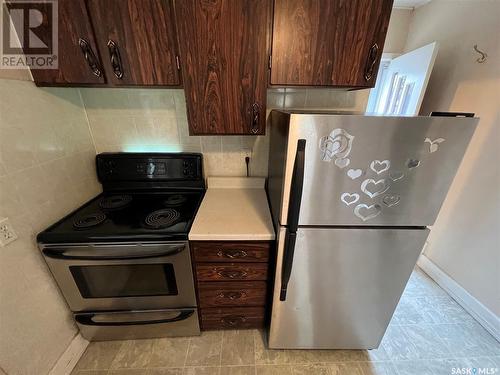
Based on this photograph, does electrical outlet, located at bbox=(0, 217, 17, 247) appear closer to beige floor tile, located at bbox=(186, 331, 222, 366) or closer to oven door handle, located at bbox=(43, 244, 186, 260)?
oven door handle, located at bbox=(43, 244, 186, 260)

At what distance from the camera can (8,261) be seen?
2.95 feet

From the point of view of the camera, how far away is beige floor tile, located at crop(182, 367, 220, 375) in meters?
1.21

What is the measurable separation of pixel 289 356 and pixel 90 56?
2.08 m

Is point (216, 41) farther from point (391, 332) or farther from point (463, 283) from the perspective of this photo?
point (463, 283)

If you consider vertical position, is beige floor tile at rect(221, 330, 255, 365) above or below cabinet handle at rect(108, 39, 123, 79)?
below

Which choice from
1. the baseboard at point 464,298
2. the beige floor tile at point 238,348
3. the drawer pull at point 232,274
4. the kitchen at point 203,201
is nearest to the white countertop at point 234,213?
the kitchen at point 203,201

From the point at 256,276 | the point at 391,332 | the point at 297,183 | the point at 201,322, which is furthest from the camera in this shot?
the point at 391,332

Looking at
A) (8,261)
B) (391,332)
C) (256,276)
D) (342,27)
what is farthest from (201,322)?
(342,27)

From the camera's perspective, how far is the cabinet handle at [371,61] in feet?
3.16

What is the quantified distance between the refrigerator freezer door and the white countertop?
0.24m

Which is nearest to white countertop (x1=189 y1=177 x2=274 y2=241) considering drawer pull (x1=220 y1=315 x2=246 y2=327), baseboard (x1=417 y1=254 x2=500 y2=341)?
drawer pull (x1=220 y1=315 x2=246 y2=327)

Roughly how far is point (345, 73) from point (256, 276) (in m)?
1.23

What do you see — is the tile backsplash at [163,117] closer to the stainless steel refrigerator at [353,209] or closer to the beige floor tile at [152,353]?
the stainless steel refrigerator at [353,209]

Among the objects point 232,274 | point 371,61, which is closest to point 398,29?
point 371,61
